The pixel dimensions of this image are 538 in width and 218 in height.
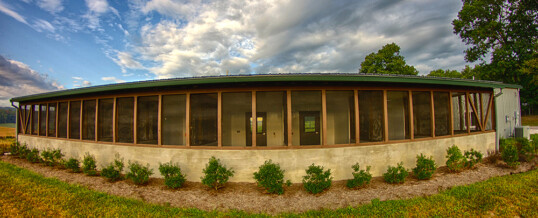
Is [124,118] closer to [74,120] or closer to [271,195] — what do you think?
[74,120]

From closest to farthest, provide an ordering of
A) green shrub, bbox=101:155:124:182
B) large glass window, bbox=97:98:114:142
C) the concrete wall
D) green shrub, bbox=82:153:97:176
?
the concrete wall
green shrub, bbox=101:155:124:182
green shrub, bbox=82:153:97:176
large glass window, bbox=97:98:114:142

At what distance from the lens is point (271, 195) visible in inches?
194

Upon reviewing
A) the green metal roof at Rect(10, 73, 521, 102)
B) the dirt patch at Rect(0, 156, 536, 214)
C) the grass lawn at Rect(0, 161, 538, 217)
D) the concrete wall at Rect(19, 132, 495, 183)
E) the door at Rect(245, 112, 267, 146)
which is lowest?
the dirt patch at Rect(0, 156, 536, 214)

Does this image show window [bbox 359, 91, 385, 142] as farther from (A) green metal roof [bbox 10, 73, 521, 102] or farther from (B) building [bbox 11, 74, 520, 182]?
(A) green metal roof [bbox 10, 73, 521, 102]

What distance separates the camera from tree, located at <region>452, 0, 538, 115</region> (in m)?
20.1

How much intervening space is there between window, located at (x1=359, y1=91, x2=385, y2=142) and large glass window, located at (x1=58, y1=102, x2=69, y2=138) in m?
12.6

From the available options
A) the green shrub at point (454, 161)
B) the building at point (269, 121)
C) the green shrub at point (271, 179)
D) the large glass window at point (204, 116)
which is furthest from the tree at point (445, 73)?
the large glass window at point (204, 116)

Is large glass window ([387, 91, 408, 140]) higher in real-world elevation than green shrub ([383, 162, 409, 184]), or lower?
higher

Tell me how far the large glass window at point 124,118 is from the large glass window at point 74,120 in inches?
113

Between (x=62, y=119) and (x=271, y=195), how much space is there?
10438mm

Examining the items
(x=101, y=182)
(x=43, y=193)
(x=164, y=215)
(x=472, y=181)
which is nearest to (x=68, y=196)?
(x=43, y=193)

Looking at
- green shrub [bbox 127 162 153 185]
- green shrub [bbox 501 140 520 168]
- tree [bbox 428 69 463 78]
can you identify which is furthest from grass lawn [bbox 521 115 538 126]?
green shrub [bbox 127 162 153 185]

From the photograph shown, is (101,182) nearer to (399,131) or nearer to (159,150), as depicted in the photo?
(159,150)

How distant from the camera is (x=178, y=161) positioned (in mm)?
5988
